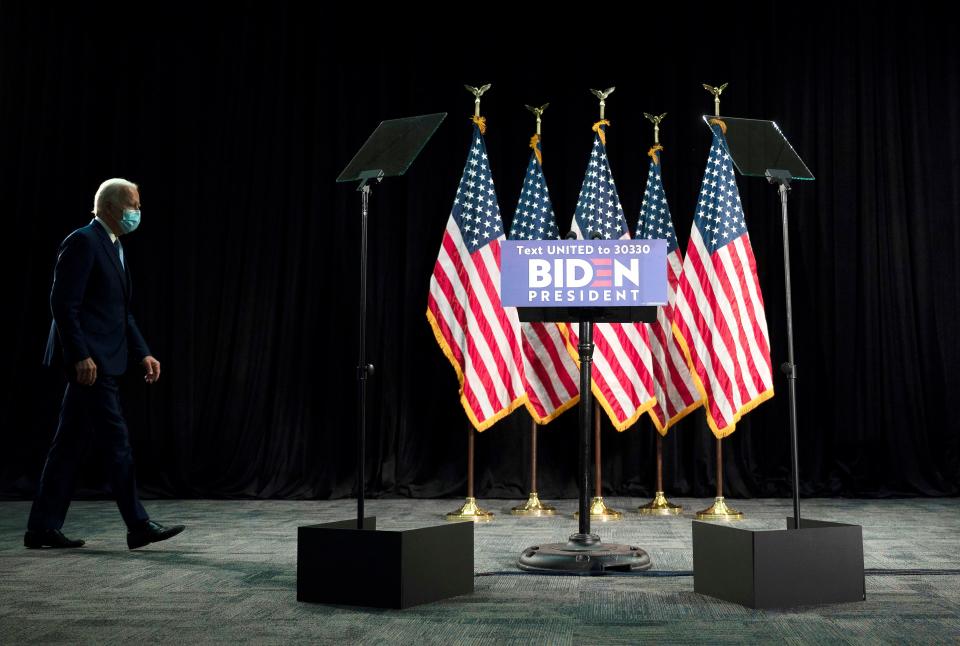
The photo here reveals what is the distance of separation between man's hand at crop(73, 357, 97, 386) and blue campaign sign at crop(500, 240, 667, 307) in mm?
1748

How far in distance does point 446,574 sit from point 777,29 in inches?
201

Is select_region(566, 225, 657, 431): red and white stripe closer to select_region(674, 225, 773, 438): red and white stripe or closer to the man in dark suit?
select_region(674, 225, 773, 438): red and white stripe

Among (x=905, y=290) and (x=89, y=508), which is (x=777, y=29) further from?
(x=89, y=508)

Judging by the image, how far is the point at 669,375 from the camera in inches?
219

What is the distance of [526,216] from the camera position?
5.56m

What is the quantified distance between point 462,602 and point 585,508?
0.64 m

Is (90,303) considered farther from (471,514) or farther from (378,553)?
(471,514)

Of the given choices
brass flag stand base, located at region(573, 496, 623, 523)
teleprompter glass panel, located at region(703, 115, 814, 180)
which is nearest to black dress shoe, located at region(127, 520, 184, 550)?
brass flag stand base, located at region(573, 496, 623, 523)

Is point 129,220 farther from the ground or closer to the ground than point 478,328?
farther from the ground

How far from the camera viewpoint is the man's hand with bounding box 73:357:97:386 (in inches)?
143

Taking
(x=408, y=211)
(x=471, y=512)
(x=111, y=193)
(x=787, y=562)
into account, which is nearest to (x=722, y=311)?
(x=471, y=512)

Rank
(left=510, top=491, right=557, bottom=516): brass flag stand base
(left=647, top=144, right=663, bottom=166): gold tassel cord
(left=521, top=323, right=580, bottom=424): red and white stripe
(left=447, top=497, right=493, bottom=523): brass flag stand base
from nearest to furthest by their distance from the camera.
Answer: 1. (left=447, top=497, right=493, bottom=523): brass flag stand base
2. (left=510, top=491, right=557, bottom=516): brass flag stand base
3. (left=521, top=323, right=580, bottom=424): red and white stripe
4. (left=647, top=144, right=663, bottom=166): gold tassel cord

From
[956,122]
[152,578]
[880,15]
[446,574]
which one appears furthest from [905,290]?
[152,578]

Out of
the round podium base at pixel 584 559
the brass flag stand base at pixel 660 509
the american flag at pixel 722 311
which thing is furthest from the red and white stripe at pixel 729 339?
the round podium base at pixel 584 559
